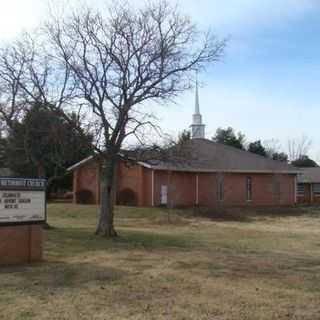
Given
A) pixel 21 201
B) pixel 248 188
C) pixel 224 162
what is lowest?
pixel 21 201

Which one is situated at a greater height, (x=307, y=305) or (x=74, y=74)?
(x=74, y=74)

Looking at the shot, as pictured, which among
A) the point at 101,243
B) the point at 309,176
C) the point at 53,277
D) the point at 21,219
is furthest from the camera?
the point at 309,176

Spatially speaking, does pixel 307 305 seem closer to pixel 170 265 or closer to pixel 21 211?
pixel 170 265

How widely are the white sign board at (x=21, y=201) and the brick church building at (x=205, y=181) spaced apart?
25.9 metres

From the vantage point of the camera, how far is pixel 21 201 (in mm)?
15039

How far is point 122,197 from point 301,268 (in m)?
32.0

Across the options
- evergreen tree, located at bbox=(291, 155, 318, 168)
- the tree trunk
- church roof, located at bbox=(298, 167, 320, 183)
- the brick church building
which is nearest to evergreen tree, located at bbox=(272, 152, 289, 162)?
evergreen tree, located at bbox=(291, 155, 318, 168)

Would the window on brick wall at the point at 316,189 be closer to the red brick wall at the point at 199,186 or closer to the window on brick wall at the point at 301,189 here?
the window on brick wall at the point at 301,189

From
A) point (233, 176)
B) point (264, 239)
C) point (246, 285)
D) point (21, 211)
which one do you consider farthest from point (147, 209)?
point (246, 285)

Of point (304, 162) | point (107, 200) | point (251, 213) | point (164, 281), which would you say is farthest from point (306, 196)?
point (164, 281)

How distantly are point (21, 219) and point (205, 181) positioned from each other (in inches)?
1343

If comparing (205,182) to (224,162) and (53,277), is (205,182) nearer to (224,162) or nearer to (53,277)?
(224,162)

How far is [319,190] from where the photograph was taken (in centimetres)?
6350

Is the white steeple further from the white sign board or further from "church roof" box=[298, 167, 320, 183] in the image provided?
the white sign board
